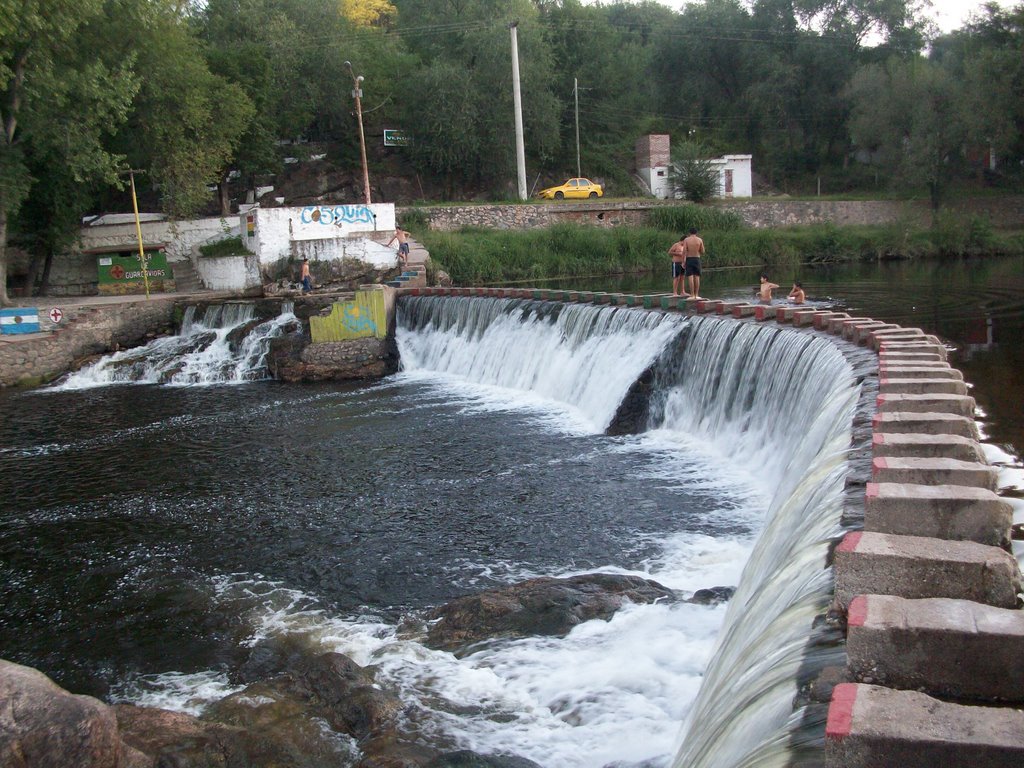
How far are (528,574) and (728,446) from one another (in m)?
5.01

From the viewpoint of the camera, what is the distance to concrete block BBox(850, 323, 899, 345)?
11.9 meters

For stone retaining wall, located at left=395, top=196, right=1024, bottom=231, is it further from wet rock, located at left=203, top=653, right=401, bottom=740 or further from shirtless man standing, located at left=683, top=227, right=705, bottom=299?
wet rock, located at left=203, top=653, right=401, bottom=740

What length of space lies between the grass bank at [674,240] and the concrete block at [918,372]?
2895cm

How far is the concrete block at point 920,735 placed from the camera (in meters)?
2.73

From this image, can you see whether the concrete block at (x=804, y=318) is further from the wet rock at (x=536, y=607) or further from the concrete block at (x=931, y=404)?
the concrete block at (x=931, y=404)

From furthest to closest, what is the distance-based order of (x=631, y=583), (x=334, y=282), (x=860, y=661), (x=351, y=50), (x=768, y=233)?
1. (x=351, y=50)
2. (x=768, y=233)
3. (x=334, y=282)
4. (x=631, y=583)
5. (x=860, y=661)

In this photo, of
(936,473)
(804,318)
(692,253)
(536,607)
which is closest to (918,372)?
(936,473)

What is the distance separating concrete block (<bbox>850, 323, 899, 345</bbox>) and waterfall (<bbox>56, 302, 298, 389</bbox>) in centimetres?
1610

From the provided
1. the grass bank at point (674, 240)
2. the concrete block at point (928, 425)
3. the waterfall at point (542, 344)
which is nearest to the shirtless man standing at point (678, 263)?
the waterfall at point (542, 344)

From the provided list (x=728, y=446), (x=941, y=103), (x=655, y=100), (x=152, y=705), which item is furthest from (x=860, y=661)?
(x=655, y=100)

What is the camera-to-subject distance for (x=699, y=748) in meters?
4.70

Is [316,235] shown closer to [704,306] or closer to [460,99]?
[704,306]

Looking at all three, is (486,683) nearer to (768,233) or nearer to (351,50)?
(768,233)

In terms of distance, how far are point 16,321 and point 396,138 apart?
1107 inches
